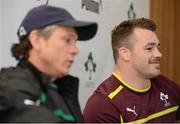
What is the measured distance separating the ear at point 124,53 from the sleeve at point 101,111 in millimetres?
298

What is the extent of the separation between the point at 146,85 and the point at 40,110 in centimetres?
99

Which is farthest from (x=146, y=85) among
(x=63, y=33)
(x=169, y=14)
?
(x=169, y=14)

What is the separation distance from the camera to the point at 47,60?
121cm

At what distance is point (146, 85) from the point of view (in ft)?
6.50

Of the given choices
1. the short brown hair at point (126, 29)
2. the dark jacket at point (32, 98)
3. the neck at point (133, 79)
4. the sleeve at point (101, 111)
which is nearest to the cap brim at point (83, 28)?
the dark jacket at point (32, 98)

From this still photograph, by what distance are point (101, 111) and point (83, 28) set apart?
58 cm

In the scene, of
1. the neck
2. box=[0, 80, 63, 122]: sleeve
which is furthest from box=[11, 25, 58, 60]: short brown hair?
the neck

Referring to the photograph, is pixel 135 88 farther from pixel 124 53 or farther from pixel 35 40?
pixel 35 40

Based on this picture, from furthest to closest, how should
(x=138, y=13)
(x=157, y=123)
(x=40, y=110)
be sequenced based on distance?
(x=138, y=13) < (x=157, y=123) < (x=40, y=110)

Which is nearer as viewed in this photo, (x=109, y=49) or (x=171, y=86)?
(x=171, y=86)

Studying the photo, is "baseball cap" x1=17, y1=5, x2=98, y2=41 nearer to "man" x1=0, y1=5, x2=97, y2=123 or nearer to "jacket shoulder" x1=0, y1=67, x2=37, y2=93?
"man" x1=0, y1=5, x2=97, y2=123

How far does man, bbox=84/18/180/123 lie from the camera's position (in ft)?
5.96

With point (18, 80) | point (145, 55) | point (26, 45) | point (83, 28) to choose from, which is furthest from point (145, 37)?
point (18, 80)

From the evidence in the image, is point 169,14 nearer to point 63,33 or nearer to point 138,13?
point 138,13
